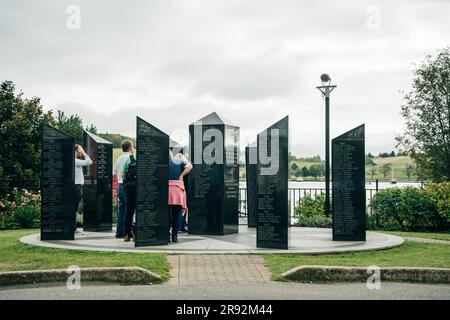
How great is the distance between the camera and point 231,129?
552 inches

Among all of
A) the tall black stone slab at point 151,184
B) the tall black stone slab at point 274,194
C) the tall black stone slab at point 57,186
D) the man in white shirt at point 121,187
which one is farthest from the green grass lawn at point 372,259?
the tall black stone slab at point 57,186

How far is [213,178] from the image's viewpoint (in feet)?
45.0

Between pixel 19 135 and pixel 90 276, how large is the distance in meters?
19.0

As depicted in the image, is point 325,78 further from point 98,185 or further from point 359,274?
point 359,274

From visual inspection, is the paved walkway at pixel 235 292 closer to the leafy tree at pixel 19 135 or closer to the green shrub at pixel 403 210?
the green shrub at pixel 403 210

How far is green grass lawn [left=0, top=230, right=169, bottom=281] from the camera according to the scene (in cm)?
888

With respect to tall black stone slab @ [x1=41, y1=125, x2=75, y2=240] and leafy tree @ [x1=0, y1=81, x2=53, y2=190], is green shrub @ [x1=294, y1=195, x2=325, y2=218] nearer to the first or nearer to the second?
tall black stone slab @ [x1=41, y1=125, x2=75, y2=240]

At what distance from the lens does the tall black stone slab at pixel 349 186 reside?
1290 cm

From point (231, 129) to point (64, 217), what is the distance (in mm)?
4515

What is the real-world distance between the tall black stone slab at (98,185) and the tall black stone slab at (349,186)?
18.8 ft

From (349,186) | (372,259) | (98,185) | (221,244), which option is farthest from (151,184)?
(349,186)
